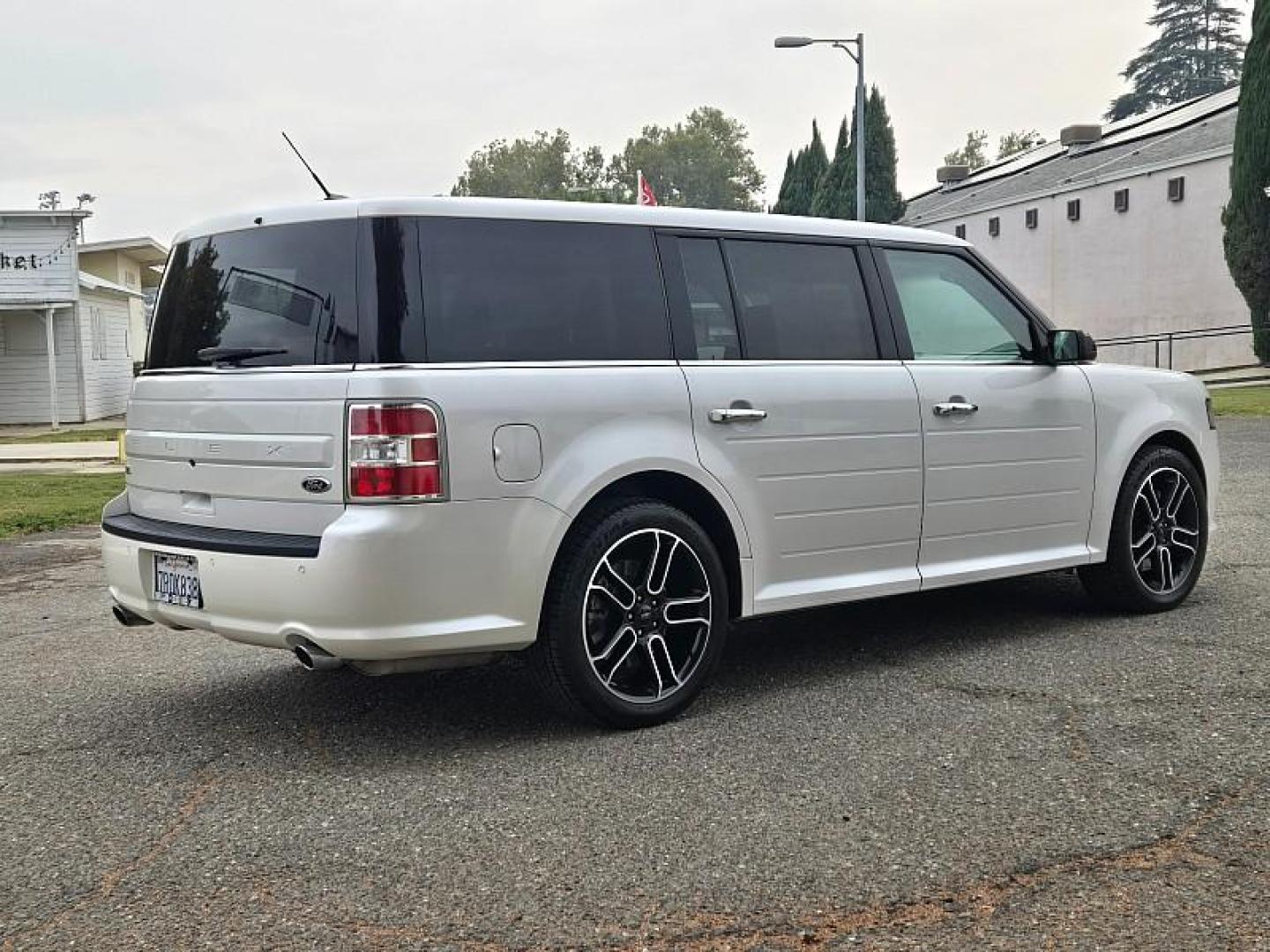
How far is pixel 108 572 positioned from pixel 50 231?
26.6 m

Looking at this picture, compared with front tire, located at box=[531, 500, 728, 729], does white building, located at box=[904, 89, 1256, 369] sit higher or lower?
higher

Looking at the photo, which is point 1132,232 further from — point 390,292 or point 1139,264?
point 390,292

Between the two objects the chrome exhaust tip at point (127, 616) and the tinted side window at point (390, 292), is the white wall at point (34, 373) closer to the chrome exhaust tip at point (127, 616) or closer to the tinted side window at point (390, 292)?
the chrome exhaust tip at point (127, 616)

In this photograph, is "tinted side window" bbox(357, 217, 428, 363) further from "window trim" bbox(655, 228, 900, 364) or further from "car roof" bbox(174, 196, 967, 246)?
"window trim" bbox(655, 228, 900, 364)

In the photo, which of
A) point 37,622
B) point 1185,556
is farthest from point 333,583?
point 1185,556

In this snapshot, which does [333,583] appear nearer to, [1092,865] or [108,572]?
[108,572]

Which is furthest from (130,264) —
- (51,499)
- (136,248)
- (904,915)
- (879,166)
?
(904,915)

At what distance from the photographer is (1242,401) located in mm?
21109

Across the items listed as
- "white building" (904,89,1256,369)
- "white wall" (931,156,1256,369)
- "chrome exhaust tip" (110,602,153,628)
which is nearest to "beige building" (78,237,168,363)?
"white wall" (931,156,1256,369)

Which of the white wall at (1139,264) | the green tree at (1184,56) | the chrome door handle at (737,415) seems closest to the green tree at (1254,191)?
the white wall at (1139,264)

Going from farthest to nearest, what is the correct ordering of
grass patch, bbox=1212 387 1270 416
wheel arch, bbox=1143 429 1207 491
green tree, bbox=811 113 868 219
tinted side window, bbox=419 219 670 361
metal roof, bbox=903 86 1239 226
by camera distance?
1. green tree, bbox=811 113 868 219
2. metal roof, bbox=903 86 1239 226
3. grass patch, bbox=1212 387 1270 416
4. wheel arch, bbox=1143 429 1207 491
5. tinted side window, bbox=419 219 670 361

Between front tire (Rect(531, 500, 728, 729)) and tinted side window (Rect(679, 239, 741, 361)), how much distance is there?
679 millimetres

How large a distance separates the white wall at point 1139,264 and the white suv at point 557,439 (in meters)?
25.2

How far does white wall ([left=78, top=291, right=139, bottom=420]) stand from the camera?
31.4 metres
